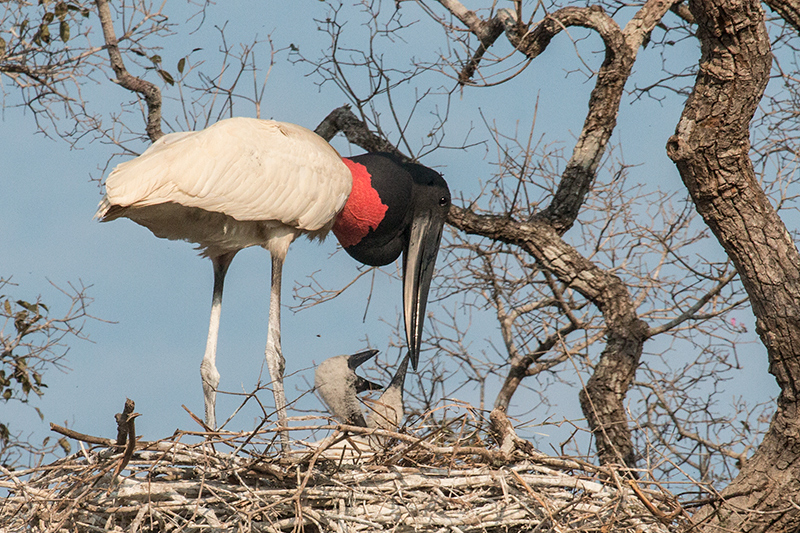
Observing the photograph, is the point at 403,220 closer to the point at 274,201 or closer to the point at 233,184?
the point at 274,201

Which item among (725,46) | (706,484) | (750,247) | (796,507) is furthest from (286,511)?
(725,46)

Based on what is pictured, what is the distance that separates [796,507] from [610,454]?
1387 mm

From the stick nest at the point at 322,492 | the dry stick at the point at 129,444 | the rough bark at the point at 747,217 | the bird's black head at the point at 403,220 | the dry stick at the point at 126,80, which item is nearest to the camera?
the dry stick at the point at 129,444

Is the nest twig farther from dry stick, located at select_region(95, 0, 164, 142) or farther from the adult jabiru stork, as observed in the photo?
dry stick, located at select_region(95, 0, 164, 142)

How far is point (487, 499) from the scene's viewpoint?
3.47 meters

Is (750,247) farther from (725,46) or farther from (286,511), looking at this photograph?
(286,511)

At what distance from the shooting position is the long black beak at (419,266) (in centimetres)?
558

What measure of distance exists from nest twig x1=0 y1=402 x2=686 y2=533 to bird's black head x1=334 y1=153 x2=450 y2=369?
1.83m

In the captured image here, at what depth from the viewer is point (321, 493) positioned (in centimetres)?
341

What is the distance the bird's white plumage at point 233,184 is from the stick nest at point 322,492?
1.18 meters

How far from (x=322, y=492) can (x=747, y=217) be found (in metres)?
2.01

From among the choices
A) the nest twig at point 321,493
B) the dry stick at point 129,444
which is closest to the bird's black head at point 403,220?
the nest twig at point 321,493

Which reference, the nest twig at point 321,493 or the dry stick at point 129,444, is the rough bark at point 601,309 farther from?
the dry stick at point 129,444

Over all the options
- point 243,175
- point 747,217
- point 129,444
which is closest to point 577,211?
point 747,217
